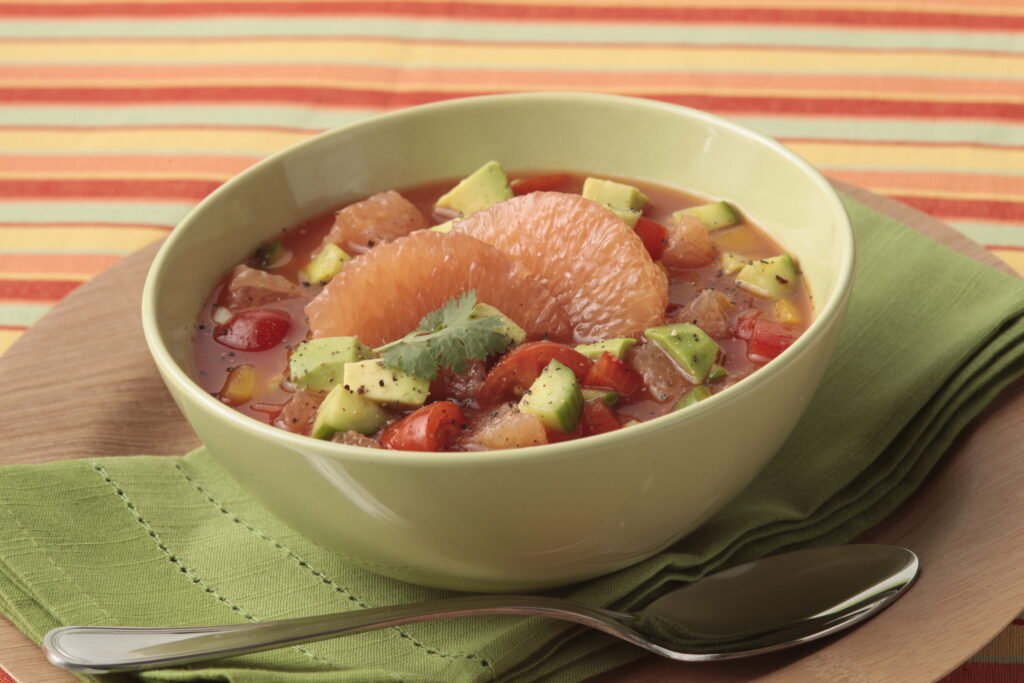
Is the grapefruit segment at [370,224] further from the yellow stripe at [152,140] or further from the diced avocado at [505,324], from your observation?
the yellow stripe at [152,140]

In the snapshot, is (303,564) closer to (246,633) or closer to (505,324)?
(246,633)

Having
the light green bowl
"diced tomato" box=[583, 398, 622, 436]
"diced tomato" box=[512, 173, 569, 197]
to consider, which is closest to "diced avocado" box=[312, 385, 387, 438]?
the light green bowl

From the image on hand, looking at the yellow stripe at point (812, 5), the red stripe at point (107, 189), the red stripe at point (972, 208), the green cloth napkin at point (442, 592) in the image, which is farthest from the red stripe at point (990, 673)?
the yellow stripe at point (812, 5)

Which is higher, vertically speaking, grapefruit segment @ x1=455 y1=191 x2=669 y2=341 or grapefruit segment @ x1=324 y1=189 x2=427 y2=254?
grapefruit segment @ x1=455 y1=191 x2=669 y2=341

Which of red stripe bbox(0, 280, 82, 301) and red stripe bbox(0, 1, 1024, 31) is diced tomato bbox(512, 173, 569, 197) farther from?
red stripe bbox(0, 1, 1024, 31)

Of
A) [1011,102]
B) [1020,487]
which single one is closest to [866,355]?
[1020,487]

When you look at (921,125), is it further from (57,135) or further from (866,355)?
(57,135)
